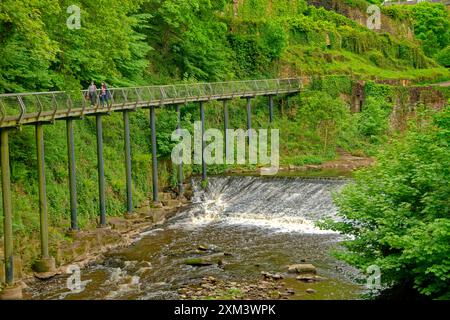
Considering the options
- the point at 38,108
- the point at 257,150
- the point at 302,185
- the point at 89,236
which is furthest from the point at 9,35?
the point at 257,150

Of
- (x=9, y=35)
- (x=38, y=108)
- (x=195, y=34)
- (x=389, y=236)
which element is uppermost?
(x=195, y=34)

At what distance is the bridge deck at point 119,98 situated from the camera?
20109mm

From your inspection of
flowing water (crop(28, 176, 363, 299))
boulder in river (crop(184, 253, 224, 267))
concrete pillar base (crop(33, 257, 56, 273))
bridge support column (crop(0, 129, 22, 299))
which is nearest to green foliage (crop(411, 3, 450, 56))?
flowing water (crop(28, 176, 363, 299))

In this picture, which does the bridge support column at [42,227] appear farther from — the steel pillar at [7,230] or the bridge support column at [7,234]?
the steel pillar at [7,230]

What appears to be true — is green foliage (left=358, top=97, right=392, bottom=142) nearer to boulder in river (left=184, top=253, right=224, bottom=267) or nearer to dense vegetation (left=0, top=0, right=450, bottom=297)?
dense vegetation (left=0, top=0, right=450, bottom=297)

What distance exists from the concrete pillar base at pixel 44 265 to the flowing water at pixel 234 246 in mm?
621

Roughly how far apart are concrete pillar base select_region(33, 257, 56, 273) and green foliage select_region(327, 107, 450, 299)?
9912mm

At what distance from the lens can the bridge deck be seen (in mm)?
20109

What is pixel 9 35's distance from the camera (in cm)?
2056

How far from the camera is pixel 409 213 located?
1440 cm

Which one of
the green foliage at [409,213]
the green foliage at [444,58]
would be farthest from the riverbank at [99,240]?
the green foliage at [444,58]

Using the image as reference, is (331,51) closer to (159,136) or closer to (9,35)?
(159,136)

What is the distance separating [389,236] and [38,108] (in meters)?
12.5

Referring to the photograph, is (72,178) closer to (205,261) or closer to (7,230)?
(7,230)
